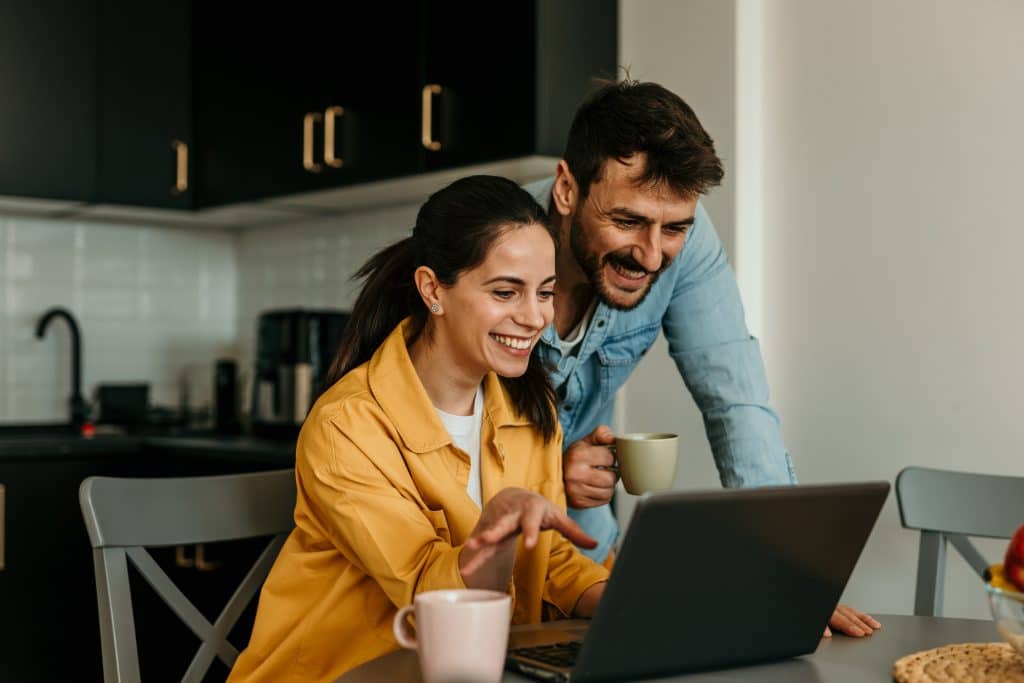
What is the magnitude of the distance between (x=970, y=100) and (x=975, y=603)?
39.0 inches

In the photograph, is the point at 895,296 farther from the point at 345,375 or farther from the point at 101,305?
the point at 101,305

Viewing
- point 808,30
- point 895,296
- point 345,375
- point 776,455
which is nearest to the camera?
point 345,375

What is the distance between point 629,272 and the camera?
175 centimetres

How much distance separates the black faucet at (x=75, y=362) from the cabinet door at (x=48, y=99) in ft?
1.40

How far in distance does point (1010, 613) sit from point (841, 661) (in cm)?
22

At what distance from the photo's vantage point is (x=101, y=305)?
4.01m

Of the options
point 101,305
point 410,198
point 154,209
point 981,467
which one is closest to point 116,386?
point 101,305

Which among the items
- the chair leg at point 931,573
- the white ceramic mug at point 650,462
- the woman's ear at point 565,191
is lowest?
the chair leg at point 931,573

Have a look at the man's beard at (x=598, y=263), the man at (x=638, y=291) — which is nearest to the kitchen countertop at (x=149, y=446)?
the man at (x=638, y=291)

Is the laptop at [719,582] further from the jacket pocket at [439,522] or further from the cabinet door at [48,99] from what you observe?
the cabinet door at [48,99]

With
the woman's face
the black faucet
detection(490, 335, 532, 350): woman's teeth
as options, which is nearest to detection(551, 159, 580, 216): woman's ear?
the woman's face

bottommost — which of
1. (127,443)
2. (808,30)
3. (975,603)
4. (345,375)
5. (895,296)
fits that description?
(975,603)

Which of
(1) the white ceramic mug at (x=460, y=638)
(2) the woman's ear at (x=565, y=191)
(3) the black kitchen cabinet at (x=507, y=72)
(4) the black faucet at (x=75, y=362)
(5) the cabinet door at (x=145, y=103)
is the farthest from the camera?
(4) the black faucet at (x=75, y=362)

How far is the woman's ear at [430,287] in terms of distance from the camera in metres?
1.59
